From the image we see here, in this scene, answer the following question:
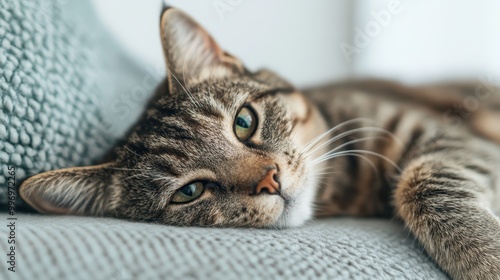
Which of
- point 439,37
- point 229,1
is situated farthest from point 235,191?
point 439,37

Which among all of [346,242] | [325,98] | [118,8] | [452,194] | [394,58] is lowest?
[346,242]

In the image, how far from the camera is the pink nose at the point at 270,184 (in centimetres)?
90

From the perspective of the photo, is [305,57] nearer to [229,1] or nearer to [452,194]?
[229,1]

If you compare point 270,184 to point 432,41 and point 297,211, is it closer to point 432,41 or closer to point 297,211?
point 297,211

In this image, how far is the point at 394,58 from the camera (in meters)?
2.05

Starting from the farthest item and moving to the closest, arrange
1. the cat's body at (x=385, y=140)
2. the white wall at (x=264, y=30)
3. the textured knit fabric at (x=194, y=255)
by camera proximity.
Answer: the white wall at (x=264, y=30) < the cat's body at (x=385, y=140) < the textured knit fabric at (x=194, y=255)

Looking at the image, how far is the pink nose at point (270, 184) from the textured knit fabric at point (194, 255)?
0.33 ft

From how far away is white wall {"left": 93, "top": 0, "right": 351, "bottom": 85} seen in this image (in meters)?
1.44

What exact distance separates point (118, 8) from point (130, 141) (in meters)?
0.62

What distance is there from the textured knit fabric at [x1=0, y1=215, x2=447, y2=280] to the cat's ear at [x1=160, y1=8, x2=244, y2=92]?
0.46 meters

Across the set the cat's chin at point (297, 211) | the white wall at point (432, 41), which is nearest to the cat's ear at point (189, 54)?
the cat's chin at point (297, 211)

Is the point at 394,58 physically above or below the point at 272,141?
above

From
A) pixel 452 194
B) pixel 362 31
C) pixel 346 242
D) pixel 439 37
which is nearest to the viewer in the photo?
pixel 346 242

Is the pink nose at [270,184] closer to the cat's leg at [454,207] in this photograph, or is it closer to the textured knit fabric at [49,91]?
the cat's leg at [454,207]
